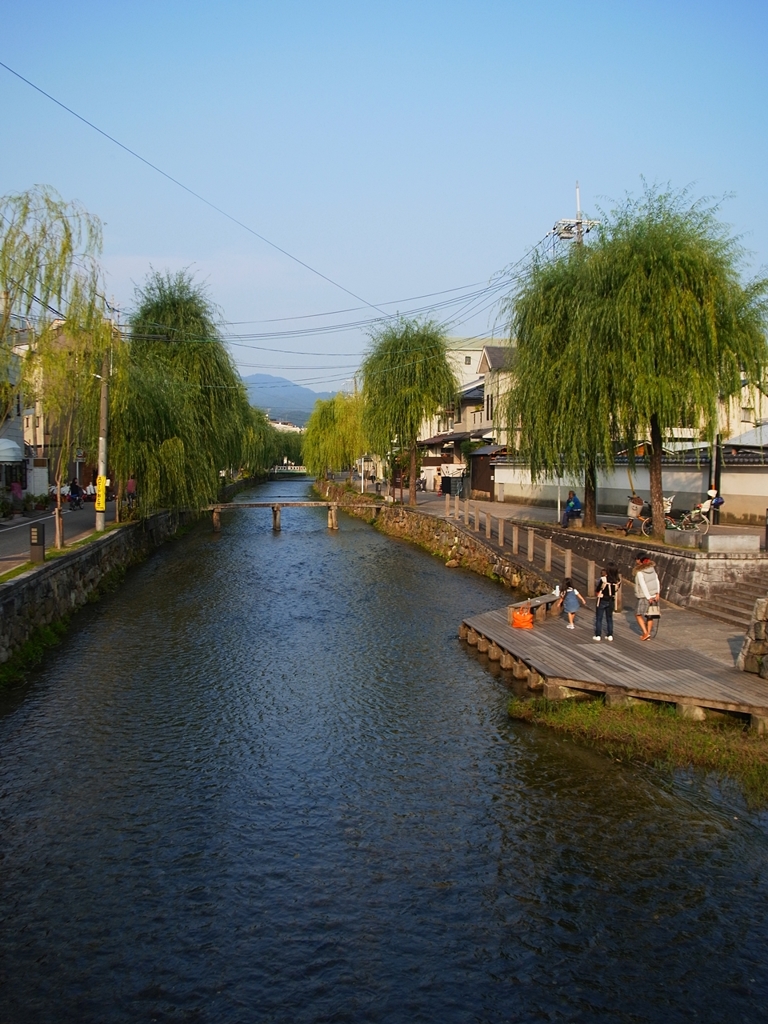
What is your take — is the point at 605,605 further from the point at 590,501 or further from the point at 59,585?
the point at 59,585

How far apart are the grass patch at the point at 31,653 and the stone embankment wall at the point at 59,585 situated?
0.39 ft

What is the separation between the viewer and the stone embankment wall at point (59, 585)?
632 inches

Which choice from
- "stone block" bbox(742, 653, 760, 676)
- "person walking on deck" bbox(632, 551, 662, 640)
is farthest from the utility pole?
"stone block" bbox(742, 653, 760, 676)

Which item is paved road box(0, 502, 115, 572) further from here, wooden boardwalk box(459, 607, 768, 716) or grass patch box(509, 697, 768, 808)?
grass patch box(509, 697, 768, 808)

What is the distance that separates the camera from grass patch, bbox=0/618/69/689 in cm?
1524

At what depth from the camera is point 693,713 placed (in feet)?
38.3

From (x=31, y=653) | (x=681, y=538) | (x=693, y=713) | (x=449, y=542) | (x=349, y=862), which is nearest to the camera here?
(x=349, y=862)

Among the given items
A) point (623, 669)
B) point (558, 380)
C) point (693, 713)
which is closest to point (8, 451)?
point (558, 380)

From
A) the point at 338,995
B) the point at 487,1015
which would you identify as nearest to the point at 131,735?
the point at 338,995

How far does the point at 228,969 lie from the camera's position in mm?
7086

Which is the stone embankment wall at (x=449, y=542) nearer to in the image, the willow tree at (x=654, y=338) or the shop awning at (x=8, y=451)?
the willow tree at (x=654, y=338)

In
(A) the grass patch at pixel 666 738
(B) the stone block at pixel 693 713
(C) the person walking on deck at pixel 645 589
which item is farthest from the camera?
(C) the person walking on deck at pixel 645 589

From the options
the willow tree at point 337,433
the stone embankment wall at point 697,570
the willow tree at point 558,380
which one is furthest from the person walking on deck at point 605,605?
the willow tree at point 337,433

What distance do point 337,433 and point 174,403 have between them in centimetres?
3313
